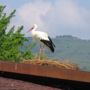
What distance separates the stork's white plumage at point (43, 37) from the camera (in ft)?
43.4

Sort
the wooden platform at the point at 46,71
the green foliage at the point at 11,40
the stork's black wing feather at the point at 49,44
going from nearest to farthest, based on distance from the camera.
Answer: the wooden platform at the point at 46,71
the stork's black wing feather at the point at 49,44
the green foliage at the point at 11,40

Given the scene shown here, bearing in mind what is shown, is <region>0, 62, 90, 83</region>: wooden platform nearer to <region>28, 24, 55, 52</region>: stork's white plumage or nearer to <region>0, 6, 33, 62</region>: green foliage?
<region>28, 24, 55, 52</region>: stork's white plumage

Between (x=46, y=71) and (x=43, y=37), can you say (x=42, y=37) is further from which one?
(x=46, y=71)

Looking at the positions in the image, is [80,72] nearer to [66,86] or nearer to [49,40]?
[66,86]

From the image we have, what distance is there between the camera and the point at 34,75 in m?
7.85

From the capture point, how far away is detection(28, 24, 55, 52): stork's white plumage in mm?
13215

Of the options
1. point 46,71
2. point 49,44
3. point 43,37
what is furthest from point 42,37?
point 46,71

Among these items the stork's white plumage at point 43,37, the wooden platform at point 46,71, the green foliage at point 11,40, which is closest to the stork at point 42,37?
the stork's white plumage at point 43,37

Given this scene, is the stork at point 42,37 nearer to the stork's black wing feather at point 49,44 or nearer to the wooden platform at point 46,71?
the stork's black wing feather at point 49,44

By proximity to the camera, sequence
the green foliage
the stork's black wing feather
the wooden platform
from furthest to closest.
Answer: the green foliage < the stork's black wing feather < the wooden platform

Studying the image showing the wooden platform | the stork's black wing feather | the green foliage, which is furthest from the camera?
the green foliage

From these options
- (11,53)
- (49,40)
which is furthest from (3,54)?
(49,40)

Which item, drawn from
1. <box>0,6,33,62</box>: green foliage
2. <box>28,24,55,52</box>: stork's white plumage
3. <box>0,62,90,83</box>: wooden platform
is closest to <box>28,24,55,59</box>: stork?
<box>28,24,55,52</box>: stork's white plumage

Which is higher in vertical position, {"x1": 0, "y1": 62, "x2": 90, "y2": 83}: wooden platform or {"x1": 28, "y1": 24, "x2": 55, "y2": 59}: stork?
{"x1": 28, "y1": 24, "x2": 55, "y2": 59}: stork
